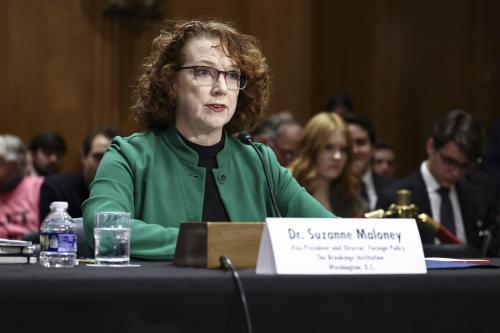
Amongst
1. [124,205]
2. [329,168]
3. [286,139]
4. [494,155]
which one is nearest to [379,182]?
[286,139]

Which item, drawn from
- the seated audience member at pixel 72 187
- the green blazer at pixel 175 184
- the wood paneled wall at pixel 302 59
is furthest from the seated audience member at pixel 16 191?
the green blazer at pixel 175 184

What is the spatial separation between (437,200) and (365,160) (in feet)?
4.22

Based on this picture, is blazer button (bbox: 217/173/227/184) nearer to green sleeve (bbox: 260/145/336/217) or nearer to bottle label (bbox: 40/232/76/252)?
green sleeve (bbox: 260/145/336/217)

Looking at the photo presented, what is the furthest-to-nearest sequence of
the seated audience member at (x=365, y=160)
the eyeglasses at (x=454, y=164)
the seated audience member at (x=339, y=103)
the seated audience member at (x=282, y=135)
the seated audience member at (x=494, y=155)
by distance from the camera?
the seated audience member at (x=339, y=103) → the seated audience member at (x=494, y=155) → the seated audience member at (x=282, y=135) → the seated audience member at (x=365, y=160) → the eyeglasses at (x=454, y=164)

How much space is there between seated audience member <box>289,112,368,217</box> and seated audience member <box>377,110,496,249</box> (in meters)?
0.29

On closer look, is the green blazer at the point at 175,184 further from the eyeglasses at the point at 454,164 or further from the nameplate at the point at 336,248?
the eyeglasses at the point at 454,164

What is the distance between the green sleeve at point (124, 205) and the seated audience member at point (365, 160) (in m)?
3.64

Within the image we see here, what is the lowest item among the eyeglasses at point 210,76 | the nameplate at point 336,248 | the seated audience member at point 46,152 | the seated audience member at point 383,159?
the seated audience member at point 383,159

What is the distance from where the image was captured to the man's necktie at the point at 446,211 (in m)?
5.33

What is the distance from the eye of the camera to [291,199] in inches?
119

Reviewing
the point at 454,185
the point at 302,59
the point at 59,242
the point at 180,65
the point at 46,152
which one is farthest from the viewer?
the point at 302,59

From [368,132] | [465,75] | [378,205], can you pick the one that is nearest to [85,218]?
[378,205]

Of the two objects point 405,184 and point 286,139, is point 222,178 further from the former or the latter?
point 286,139

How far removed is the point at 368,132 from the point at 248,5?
5.20 ft
